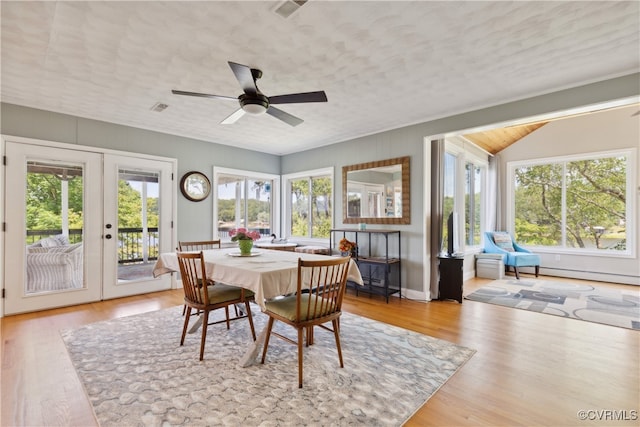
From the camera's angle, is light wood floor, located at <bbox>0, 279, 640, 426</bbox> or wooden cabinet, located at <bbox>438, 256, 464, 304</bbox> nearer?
light wood floor, located at <bbox>0, 279, 640, 426</bbox>

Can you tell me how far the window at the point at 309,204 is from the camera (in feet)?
19.2

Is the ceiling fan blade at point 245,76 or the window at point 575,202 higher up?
the ceiling fan blade at point 245,76

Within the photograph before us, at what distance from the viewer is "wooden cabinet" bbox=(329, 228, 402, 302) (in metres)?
4.53

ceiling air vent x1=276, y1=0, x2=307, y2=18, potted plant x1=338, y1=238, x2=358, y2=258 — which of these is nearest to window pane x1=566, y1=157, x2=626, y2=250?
potted plant x1=338, y1=238, x2=358, y2=258

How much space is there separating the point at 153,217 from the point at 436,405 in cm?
452

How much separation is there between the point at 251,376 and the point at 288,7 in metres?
2.58

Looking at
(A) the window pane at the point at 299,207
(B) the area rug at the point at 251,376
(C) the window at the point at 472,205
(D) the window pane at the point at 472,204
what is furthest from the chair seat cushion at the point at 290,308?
(D) the window pane at the point at 472,204

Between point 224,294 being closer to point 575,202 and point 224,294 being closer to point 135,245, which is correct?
point 135,245

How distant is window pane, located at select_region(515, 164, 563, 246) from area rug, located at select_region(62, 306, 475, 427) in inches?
199

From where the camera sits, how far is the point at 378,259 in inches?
182

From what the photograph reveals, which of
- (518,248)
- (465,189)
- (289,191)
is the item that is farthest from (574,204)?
(289,191)

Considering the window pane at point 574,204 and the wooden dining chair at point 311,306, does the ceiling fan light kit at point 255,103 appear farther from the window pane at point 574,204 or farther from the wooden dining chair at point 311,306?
the window pane at point 574,204

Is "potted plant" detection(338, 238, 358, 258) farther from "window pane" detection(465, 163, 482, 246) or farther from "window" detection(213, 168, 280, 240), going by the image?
"window pane" detection(465, 163, 482, 246)

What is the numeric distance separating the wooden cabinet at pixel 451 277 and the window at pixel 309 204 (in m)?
2.13
